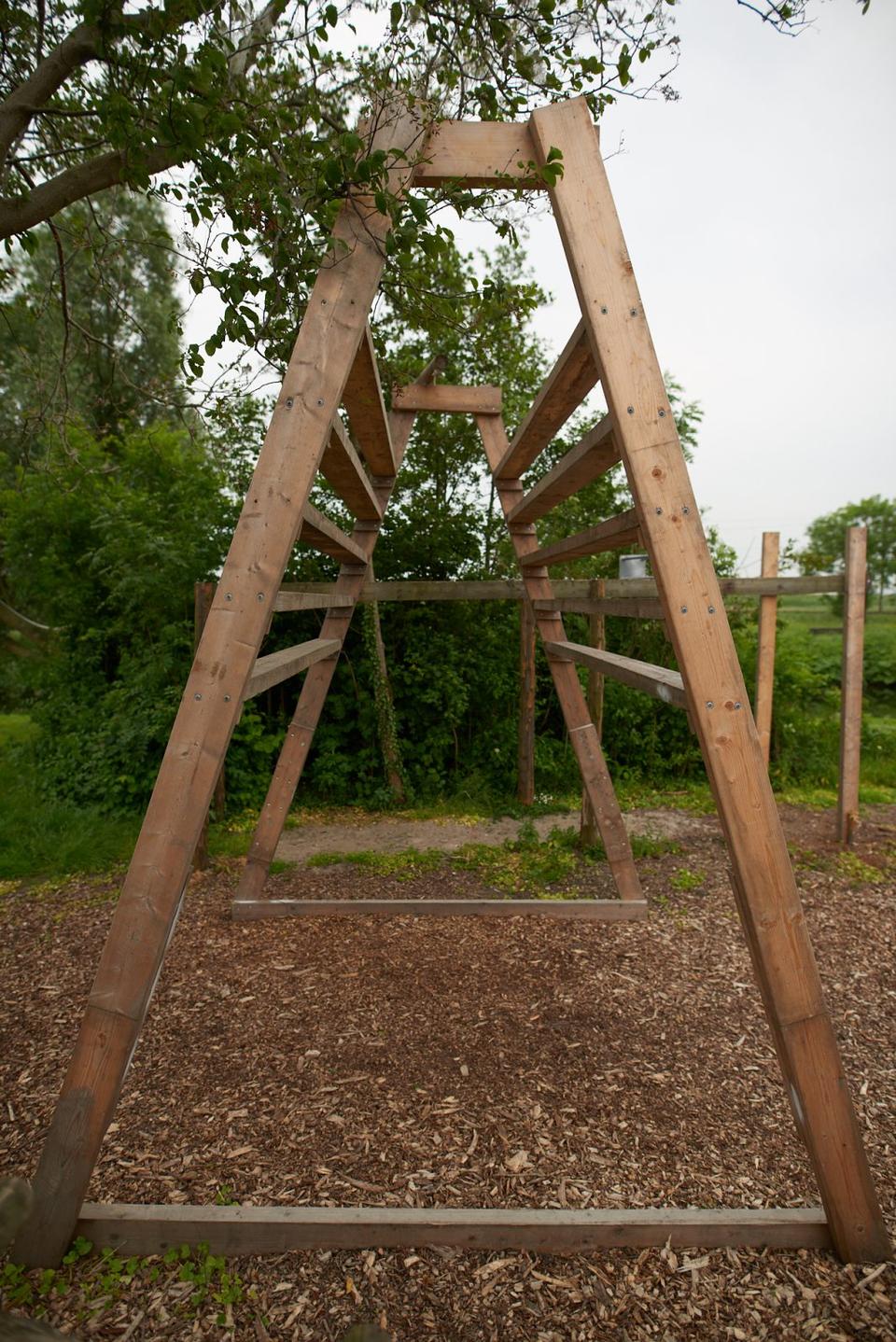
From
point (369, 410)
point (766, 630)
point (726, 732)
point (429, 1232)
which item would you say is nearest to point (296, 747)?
point (369, 410)

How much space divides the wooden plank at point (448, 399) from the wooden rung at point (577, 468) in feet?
2.58

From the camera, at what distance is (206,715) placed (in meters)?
1.58

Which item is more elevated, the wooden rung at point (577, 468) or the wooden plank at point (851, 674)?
the wooden rung at point (577, 468)

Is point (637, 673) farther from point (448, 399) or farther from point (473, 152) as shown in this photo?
point (448, 399)

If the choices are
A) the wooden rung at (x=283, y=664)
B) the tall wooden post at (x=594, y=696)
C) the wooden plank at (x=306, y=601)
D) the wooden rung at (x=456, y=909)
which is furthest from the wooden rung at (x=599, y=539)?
the wooden rung at (x=456, y=909)

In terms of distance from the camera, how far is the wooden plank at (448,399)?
3570mm

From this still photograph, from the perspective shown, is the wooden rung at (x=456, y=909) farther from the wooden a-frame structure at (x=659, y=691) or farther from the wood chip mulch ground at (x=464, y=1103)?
the wooden a-frame structure at (x=659, y=691)

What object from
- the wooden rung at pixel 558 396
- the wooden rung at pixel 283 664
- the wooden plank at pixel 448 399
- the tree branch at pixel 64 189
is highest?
the tree branch at pixel 64 189

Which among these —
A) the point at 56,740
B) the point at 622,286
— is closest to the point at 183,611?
the point at 56,740

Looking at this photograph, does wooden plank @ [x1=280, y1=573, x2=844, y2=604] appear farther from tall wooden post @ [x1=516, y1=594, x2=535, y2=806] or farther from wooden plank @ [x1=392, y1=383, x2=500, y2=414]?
tall wooden post @ [x1=516, y1=594, x2=535, y2=806]

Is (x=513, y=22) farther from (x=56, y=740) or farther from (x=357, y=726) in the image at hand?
(x=56, y=740)

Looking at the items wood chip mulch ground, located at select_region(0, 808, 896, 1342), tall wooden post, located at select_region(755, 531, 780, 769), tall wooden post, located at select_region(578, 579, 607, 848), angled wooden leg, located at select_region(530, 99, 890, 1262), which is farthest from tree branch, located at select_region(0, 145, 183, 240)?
tall wooden post, located at select_region(755, 531, 780, 769)

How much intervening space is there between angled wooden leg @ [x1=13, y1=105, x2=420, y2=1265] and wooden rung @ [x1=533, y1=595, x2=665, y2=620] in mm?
921

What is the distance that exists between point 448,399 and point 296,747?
190cm
